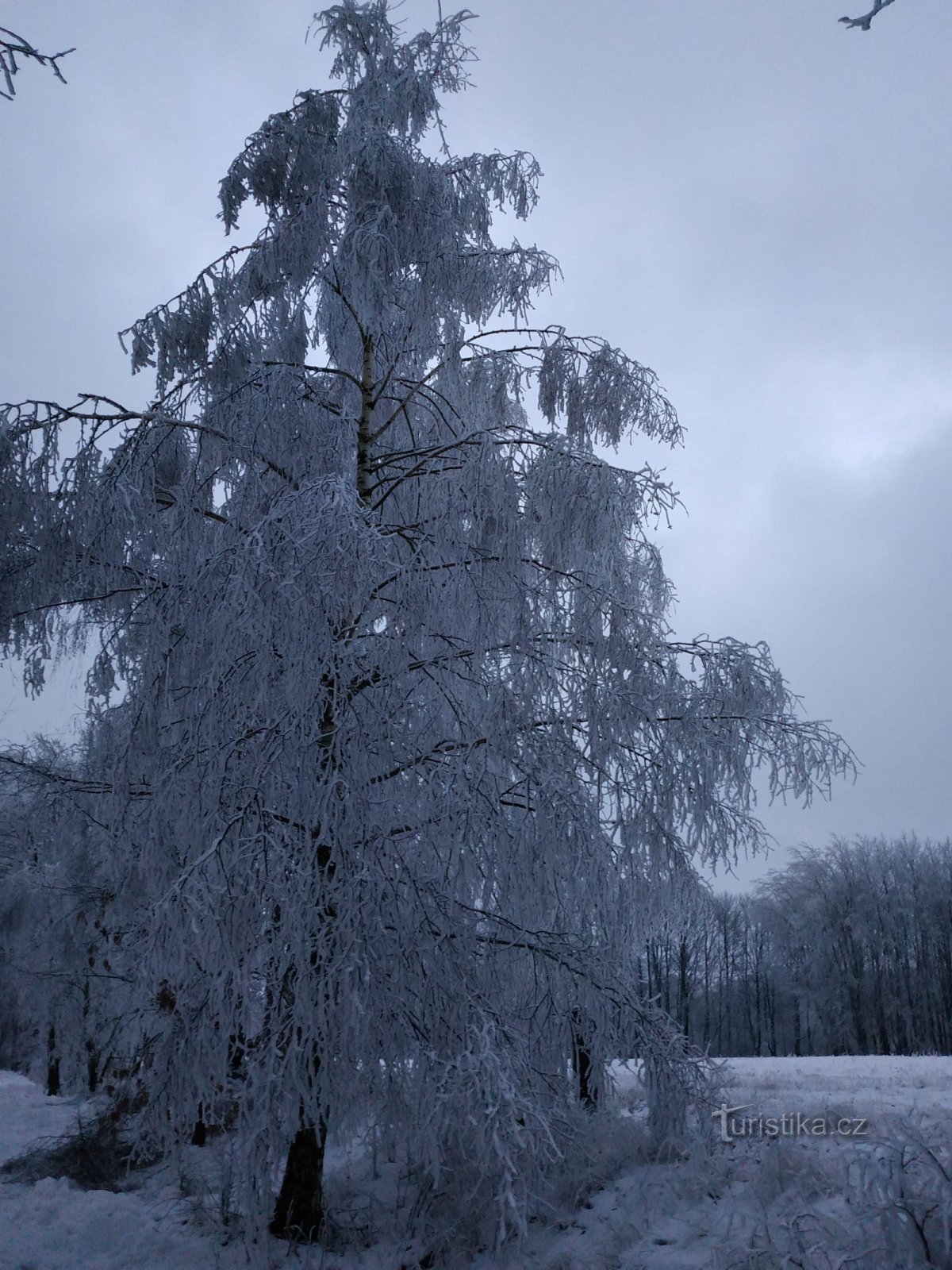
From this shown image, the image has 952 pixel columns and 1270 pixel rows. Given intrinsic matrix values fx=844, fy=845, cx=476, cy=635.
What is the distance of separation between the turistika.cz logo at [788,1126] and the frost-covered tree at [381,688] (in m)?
1.10

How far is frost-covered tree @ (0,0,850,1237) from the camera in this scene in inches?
176

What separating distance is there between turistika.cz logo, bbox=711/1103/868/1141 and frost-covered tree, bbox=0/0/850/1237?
43.4 inches

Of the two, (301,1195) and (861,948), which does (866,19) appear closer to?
(301,1195)

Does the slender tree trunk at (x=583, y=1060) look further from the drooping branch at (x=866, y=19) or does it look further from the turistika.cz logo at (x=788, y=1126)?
the drooping branch at (x=866, y=19)

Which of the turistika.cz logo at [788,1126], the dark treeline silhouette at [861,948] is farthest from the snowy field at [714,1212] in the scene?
the dark treeline silhouette at [861,948]

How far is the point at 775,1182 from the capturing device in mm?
5137

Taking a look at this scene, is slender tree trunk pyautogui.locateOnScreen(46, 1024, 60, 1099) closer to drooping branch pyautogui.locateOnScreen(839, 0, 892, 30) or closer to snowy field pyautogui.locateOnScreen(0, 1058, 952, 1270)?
snowy field pyautogui.locateOnScreen(0, 1058, 952, 1270)

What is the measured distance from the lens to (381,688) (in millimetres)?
5207

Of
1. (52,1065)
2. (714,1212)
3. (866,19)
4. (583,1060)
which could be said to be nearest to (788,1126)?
(714,1212)

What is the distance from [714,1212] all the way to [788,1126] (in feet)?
3.71

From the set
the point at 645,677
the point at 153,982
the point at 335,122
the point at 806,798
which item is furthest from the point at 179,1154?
the point at 335,122

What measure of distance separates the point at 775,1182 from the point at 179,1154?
11.7ft

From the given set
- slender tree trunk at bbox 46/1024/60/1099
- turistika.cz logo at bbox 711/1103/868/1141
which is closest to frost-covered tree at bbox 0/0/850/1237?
turistika.cz logo at bbox 711/1103/868/1141

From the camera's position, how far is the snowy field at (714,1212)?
4246 mm
